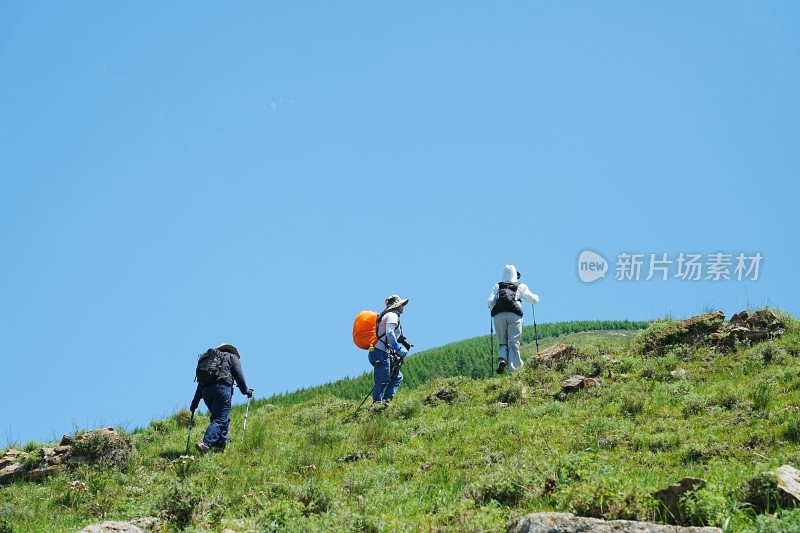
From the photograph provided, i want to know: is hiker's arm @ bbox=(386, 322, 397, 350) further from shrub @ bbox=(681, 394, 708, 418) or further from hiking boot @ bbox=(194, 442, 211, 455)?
shrub @ bbox=(681, 394, 708, 418)

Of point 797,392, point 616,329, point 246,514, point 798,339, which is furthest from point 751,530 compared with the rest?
point 616,329

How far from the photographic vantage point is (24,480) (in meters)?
15.0

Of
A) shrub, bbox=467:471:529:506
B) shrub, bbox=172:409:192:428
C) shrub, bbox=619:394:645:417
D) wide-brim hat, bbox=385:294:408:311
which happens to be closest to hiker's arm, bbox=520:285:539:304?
wide-brim hat, bbox=385:294:408:311

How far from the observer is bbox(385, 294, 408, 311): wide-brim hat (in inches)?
813

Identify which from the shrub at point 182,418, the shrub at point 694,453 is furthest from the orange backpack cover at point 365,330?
the shrub at point 694,453

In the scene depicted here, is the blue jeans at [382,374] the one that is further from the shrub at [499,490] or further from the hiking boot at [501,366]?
the shrub at [499,490]

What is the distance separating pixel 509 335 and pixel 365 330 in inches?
171

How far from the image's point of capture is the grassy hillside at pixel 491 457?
8.35 m

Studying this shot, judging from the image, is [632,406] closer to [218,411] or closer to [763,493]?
[763,493]

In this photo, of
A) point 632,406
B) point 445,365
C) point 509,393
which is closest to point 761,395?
point 632,406

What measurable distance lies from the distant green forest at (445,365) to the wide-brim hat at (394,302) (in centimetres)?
274

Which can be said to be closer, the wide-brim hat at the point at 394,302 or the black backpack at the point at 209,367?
the black backpack at the point at 209,367

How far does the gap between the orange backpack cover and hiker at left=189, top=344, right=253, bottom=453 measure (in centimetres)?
385

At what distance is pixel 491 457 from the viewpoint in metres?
12.5
